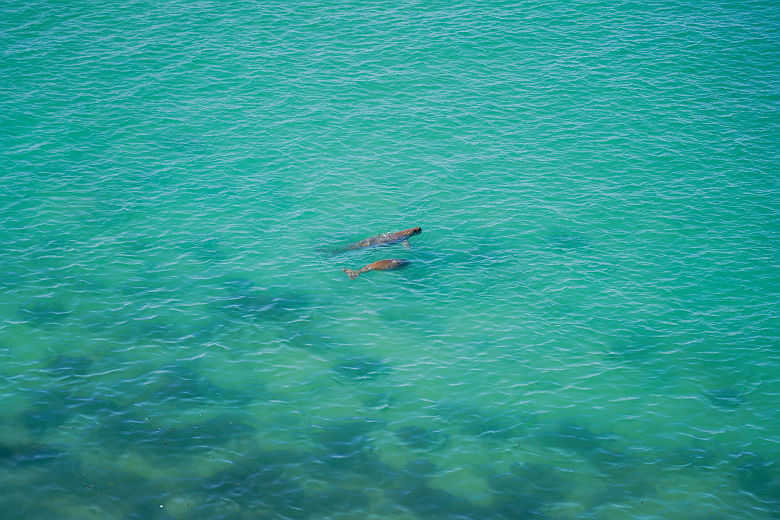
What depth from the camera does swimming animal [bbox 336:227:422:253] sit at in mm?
40656

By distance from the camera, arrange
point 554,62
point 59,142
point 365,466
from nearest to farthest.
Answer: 1. point 365,466
2. point 59,142
3. point 554,62

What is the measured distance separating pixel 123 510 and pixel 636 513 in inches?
737

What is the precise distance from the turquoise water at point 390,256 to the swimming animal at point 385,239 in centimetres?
54

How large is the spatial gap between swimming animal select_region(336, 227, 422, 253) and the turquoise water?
54cm

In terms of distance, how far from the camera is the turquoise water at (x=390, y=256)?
2816cm

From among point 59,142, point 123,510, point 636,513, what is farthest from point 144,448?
point 59,142

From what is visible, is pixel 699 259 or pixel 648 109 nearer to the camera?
pixel 699 259

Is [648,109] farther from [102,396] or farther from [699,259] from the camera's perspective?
[102,396]

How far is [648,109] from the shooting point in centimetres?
5241

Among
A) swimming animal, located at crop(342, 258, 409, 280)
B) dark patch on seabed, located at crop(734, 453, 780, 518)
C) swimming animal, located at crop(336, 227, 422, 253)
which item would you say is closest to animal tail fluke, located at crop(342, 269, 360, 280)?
swimming animal, located at crop(342, 258, 409, 280)

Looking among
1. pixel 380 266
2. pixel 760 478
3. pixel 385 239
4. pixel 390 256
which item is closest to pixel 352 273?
pixel 380 266

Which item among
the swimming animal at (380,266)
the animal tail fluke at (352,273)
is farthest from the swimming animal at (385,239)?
the animal tail fluke at (352,273)

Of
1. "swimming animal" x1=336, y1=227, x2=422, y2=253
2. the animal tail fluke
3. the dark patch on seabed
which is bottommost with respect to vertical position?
the dark patch on seabed

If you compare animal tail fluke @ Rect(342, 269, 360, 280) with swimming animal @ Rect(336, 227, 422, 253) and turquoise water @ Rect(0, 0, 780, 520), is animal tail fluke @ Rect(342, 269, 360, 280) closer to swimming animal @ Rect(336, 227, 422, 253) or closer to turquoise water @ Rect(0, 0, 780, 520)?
turquoise water @ Rect(0, 0, 780, 520)
